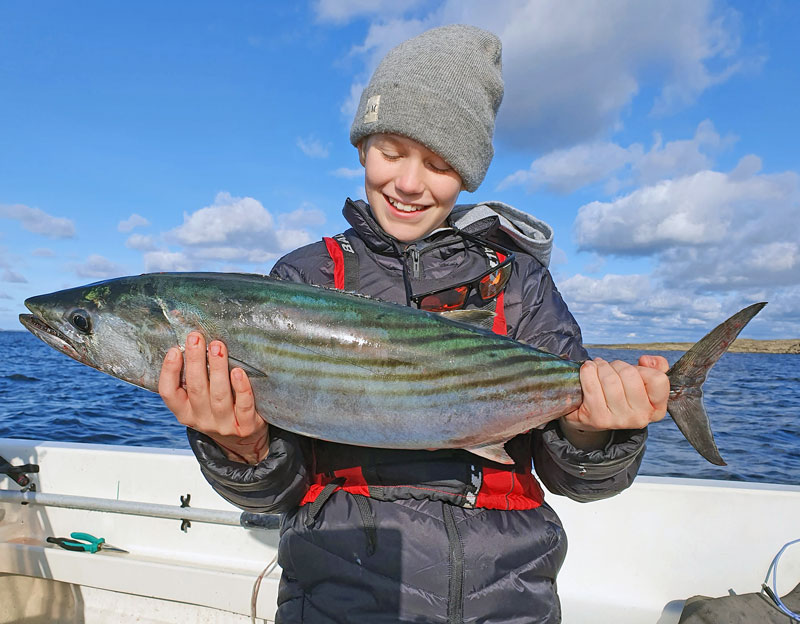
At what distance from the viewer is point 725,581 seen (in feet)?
14.1

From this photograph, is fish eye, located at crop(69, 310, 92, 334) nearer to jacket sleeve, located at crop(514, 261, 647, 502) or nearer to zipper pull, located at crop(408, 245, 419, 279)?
zipper pull, located at crop(408, 245, 419, 279)

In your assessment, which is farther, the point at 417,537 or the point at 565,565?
the point at 565,565

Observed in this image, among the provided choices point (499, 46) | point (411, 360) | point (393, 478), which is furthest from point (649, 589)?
point (499, 46)

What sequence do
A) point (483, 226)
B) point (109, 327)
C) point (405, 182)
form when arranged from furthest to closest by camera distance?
1. point (483, 226)
2. point (405, 182)
3. point (109, 327)

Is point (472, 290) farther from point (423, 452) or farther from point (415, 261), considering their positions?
point (423, 452)

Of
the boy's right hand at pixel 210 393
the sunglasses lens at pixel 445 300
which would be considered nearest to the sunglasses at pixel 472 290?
the sunglasses lens at pixel 445 300

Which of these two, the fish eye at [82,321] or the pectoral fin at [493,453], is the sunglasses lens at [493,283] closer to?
the pectoral fin at [493,453]

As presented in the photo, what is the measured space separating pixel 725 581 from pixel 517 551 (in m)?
3.16

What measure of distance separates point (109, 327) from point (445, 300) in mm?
1566

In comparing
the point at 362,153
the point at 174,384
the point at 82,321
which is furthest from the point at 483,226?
the point at 82,321

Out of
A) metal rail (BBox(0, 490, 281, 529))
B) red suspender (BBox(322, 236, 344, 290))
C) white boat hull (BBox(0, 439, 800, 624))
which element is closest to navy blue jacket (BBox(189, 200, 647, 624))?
red suspender (BBox(322, 236, 344, 290))

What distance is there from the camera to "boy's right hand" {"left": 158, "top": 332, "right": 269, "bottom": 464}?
216 cm

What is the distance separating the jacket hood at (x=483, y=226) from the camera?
2805 millimetres

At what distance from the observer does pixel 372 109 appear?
112 inches
